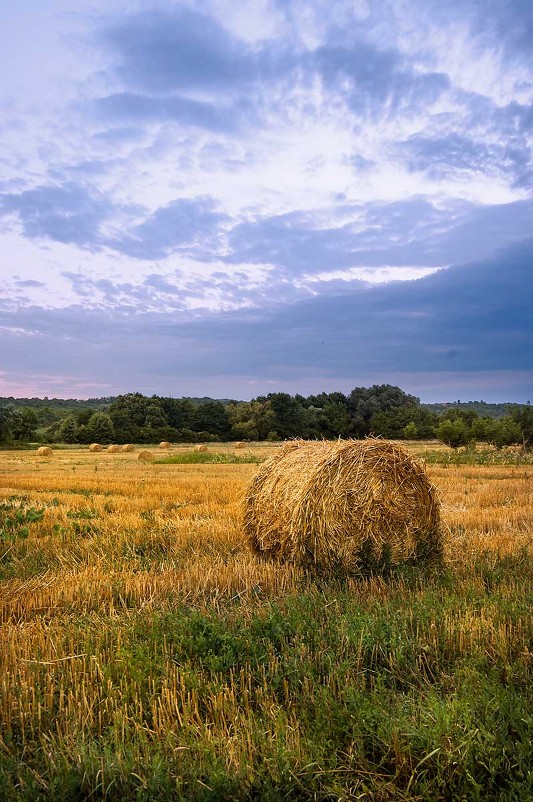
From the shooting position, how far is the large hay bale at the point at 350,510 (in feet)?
25.1

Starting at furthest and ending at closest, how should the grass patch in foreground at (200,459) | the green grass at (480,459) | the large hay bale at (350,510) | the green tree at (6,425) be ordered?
the green tree at (6,425) → the grass patch in foreground at (200,459) → the green grass at (480,459) → the large hay bale at (350,510)

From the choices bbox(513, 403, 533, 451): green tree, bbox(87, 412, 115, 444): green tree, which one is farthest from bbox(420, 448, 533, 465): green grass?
bbox(87, 412, 115, 444): green tree

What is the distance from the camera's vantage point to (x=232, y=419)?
8281 centimetres

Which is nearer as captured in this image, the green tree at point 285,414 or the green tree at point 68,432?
the green tree at point 68,432

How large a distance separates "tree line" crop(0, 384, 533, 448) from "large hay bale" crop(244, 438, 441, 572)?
53.9 metres

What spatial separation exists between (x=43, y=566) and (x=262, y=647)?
3949 millimetres

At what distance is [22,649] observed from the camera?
4.64 metres

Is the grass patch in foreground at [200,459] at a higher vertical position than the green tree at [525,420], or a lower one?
lower

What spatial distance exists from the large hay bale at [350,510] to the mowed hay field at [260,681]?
0.40 metres

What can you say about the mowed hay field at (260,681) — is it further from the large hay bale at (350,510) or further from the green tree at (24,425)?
the green tree at (24,425)

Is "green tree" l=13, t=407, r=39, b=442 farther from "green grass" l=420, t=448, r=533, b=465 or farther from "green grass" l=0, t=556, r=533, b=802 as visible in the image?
"green grass" l=0, t=556, r=533, b=802

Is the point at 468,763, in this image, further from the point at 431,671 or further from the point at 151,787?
the point at 151,787

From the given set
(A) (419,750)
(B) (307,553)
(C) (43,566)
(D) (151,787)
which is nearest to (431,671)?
(A) (419,750)

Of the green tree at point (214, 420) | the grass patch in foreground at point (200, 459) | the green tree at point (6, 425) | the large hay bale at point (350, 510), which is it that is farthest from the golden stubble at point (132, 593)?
the green tree at point (214, 420)
